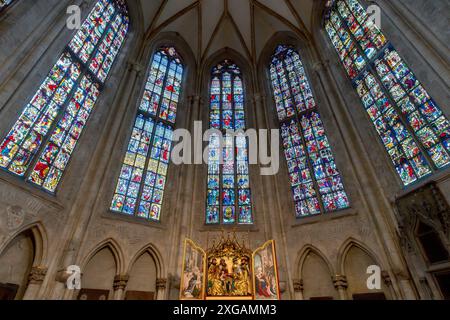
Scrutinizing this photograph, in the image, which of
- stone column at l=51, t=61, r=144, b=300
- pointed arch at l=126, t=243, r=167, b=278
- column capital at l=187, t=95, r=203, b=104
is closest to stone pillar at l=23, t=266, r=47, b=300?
stone column at l=51, t=61, r=144, b=300

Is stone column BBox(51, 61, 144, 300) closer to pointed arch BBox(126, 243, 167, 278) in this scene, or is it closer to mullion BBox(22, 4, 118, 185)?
mullion BBox(22, 4, 118, 185)

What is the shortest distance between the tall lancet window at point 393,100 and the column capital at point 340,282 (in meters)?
3.80

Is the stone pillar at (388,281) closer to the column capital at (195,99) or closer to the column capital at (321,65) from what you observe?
the column capital at (321,65)

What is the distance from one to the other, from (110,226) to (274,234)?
625cm

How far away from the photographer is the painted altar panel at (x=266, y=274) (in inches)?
294

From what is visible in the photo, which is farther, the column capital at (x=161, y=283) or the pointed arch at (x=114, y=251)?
the column capital at (x=161, y=283)

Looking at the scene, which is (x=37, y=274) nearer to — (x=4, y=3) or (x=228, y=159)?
(x=4, y=3)

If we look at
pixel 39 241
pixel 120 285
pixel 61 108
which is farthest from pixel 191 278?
pixel 61 108

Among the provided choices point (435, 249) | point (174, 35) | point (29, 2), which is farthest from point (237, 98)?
point (435, 249)

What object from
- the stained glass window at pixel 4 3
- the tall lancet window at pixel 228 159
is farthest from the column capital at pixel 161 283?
the stained glass window at pixel 4 3

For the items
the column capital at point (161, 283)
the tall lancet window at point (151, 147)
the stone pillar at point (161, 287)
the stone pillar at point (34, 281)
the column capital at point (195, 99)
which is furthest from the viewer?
the column capital at point (195, 99)

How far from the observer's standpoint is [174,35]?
16.1m
